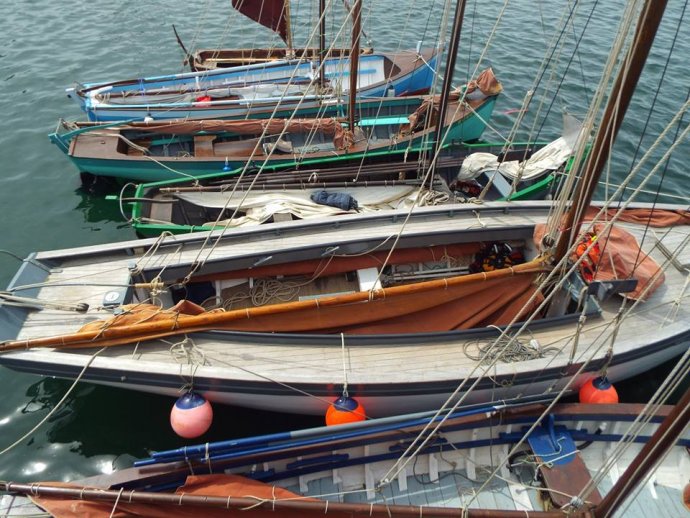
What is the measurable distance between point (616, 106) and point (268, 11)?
53.5 feet

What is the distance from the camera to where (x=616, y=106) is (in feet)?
20.5

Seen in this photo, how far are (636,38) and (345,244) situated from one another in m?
5.19

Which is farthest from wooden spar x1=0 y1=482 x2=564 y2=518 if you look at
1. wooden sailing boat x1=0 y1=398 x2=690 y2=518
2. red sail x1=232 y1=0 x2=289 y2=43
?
red sail x1=232 y1=0 x2=289 y2=43

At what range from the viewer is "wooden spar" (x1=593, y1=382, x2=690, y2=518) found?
3.94 m

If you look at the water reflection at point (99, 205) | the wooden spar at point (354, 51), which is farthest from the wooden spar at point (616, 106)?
the water reflection at point (99, 205)

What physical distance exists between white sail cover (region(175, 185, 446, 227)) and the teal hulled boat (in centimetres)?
173

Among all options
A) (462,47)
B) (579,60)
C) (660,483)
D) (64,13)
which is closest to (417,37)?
(462,47)

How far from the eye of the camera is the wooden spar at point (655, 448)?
3.94 metres

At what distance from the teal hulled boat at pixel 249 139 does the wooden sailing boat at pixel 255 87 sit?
0.89 metres

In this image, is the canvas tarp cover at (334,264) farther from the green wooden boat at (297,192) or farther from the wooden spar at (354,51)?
the wooden spar at (354,51)

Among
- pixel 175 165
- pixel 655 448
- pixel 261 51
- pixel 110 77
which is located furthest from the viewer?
pixel 110 77

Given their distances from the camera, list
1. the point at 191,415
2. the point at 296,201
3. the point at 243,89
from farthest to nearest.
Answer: the point at 243,89 < the point at 296,201 < the point at 191,415

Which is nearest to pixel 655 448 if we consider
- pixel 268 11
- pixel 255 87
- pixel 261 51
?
pixel 255 87

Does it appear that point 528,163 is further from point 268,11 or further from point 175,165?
point 268,11
